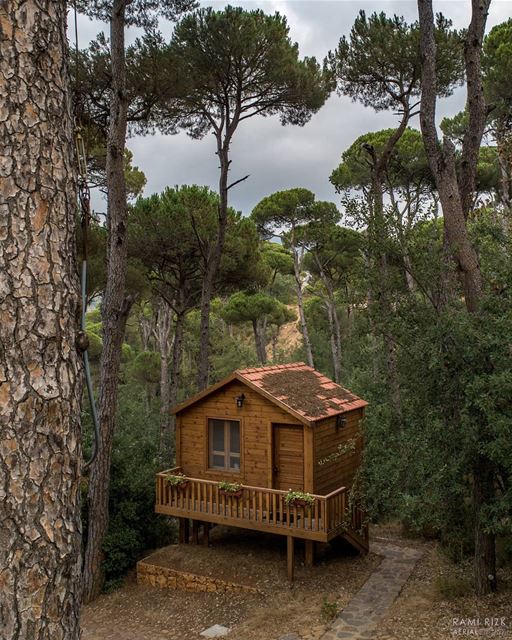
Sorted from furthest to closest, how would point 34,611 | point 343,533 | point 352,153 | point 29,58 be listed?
point 352,153 < point 343,533 < point 29,58 < point 34,611

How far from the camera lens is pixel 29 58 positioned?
6.19 ft

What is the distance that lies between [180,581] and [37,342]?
946 cm

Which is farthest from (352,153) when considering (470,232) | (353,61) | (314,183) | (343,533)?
(343,533)

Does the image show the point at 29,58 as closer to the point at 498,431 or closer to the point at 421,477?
the point at 498,431

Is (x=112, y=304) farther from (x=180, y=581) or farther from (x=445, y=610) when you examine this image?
(x=445, y=610)

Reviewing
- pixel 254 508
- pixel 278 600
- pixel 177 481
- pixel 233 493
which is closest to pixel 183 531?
pixel 177 481

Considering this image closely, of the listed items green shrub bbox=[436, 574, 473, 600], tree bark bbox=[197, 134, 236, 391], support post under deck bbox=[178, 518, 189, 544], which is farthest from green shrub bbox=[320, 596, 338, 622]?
tree bark bbox=[197, 134, 236, 391]

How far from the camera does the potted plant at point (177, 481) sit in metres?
10.7

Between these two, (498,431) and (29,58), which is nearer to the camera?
(29,58)

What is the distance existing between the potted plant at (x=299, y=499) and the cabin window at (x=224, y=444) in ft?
5.22

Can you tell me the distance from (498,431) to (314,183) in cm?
1763

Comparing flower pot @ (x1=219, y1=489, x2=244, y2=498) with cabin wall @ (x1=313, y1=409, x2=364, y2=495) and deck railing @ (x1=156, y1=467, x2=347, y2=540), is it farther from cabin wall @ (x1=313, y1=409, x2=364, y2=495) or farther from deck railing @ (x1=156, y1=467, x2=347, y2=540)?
cabin wall @ (x1=313, y1=409, x2=364, y2=495)

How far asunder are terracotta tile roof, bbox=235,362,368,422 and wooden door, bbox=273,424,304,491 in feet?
1.55

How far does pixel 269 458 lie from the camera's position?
10219 mm
